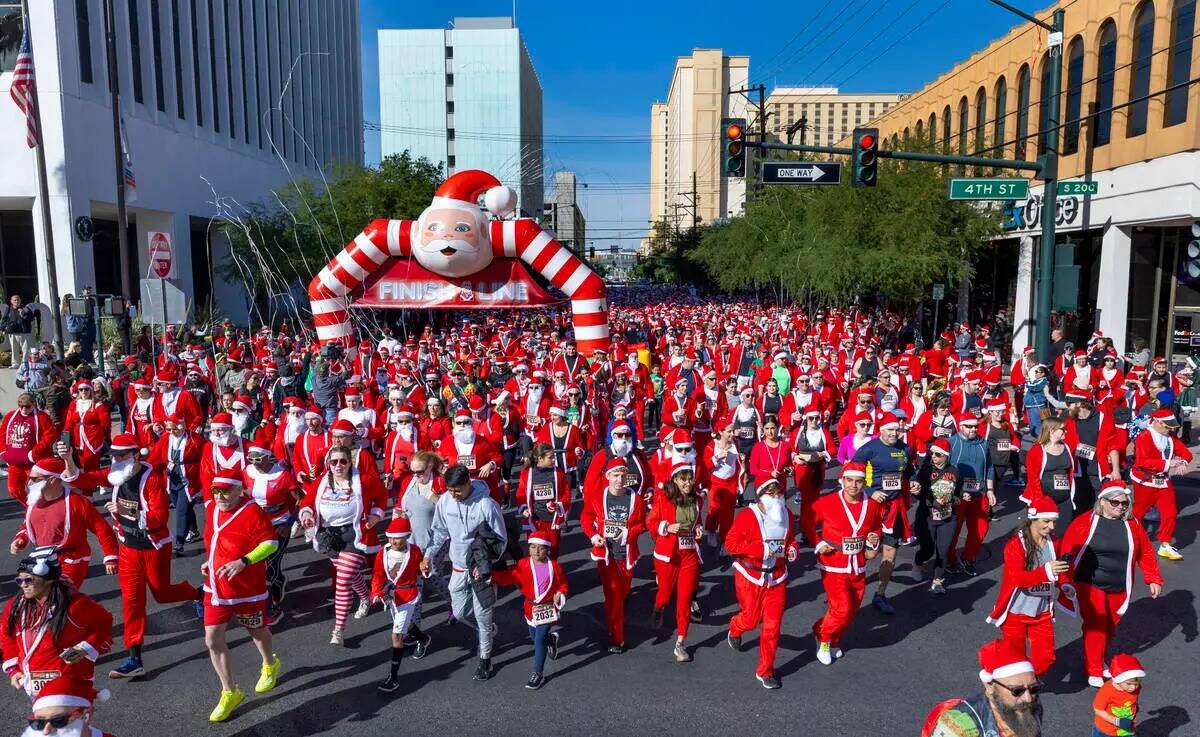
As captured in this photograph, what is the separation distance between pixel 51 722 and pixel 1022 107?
27.6 meters

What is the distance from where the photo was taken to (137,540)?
5.88 metres

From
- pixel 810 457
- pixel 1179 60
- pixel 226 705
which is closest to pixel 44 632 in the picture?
pixel 226 705

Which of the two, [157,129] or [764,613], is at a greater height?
[157,129]

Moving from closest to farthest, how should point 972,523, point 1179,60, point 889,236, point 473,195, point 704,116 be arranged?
1. point 972,523
2. point 473,195
3. point 1179,60
4. point 889,236
5. point 704,116

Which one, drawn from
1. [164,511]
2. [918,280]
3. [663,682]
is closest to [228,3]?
[918,280]

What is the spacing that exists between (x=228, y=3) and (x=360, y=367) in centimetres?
2692

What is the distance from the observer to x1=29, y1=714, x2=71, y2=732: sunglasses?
374 cm

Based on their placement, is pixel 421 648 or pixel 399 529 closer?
pixel 399 529

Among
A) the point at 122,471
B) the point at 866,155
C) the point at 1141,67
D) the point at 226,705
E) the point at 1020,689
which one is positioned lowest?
the point at 226,705

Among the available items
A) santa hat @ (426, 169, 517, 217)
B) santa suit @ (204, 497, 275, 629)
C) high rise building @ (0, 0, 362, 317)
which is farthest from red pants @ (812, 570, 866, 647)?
high rise building @ (0, 0, 362, 317)

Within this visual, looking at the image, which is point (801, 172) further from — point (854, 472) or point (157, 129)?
point (157, 129)

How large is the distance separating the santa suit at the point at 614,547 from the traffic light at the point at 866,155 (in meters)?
8.95

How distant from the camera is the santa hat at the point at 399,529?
565 centimetres

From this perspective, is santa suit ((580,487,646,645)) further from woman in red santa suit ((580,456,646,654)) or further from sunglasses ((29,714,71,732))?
sunglasses ((29,714,71,732))
